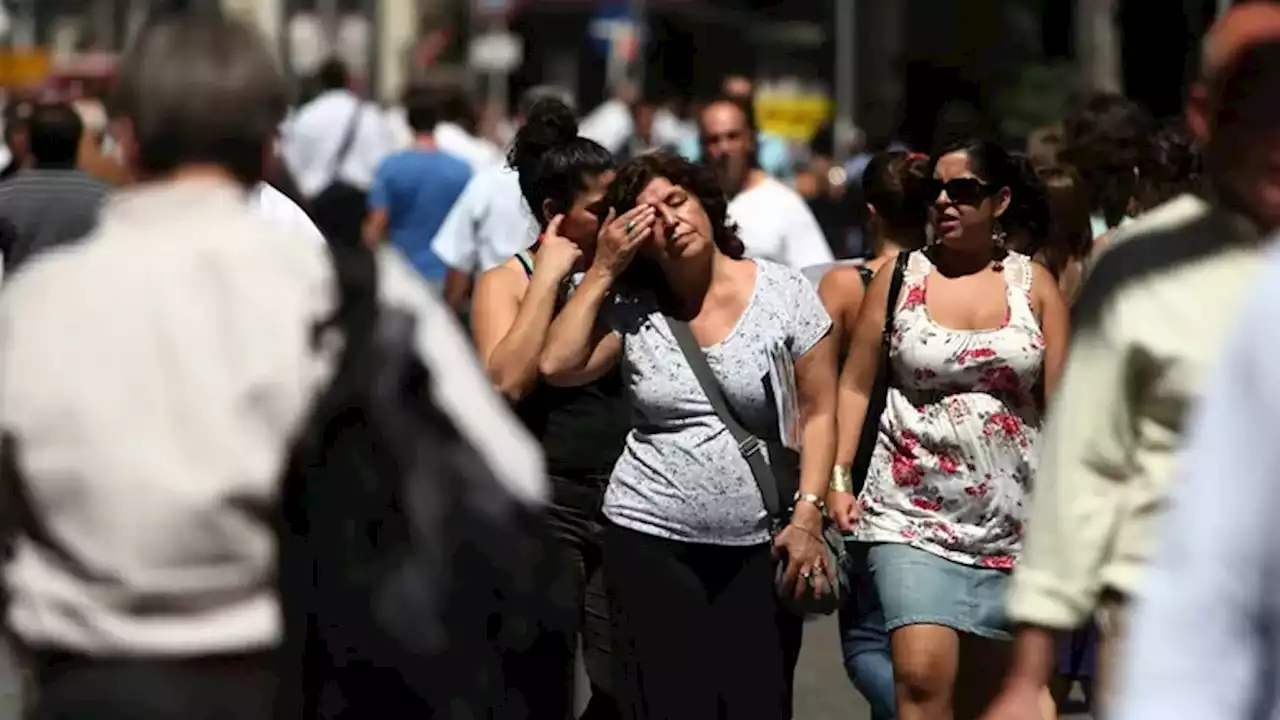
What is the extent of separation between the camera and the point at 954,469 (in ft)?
22.3

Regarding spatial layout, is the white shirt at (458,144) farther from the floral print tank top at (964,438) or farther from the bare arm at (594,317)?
the floral print tank top at (964,438)

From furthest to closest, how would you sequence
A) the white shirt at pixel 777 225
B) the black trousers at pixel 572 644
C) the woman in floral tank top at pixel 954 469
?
the white shirt at pixel 777 225, the black trousers at pixel 572 644, the woman in floral tank top at pixel 954 469

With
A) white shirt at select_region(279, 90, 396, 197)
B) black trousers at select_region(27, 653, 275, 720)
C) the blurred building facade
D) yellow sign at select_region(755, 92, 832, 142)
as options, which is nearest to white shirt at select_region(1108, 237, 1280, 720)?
black trousers at select_region(27, 653, 275, 720)

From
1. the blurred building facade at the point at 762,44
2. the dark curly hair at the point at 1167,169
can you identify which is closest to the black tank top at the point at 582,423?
the dark curly hair at the point at 1167,169

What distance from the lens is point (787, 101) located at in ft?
124

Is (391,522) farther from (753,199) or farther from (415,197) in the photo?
(415,197)

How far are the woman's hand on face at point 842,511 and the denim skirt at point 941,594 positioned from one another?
0.17 m

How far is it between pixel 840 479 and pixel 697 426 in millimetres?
463

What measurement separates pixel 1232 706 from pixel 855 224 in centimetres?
1364

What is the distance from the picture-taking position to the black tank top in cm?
724

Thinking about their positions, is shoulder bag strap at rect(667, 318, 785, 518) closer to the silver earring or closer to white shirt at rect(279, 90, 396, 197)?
the silver earring

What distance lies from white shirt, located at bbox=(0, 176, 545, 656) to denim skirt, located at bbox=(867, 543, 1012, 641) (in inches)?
128

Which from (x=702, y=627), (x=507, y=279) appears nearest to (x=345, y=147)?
(x=507, y=279)

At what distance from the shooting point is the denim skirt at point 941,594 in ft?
22.1
